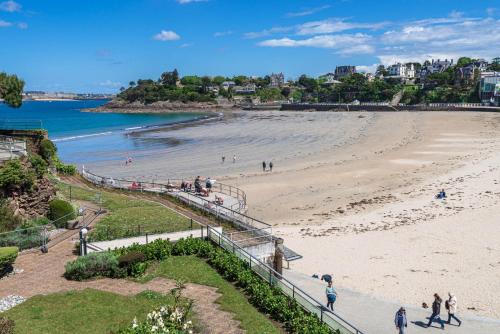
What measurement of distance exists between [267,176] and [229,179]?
12.4 ft

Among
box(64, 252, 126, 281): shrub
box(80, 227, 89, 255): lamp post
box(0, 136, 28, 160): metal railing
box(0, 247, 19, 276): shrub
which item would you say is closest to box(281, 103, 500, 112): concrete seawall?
box(0, 136, 28, 160): metal railing

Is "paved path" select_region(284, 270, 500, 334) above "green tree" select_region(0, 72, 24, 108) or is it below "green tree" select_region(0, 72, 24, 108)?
below

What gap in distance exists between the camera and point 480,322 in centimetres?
1489

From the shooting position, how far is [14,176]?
1848 cm

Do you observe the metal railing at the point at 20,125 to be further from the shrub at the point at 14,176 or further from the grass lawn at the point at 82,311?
the grass lawn at the point at 82,311

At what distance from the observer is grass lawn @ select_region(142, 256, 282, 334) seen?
12359 millimetres

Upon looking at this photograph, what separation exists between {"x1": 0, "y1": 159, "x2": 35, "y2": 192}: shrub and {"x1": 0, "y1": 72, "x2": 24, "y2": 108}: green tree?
33.0ft

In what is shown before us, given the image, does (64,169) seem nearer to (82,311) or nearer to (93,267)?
(93,267)

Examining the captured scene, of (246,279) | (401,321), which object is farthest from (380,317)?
(246,279)

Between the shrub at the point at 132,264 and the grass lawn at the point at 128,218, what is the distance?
2577 millimetres

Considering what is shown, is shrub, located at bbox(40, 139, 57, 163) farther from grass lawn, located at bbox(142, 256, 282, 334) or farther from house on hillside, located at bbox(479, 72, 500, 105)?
house on hillside, located at bbox(479, 72, 500, 105)

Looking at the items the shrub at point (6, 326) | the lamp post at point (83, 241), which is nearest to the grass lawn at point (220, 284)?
the lamp post at point (83, 241)

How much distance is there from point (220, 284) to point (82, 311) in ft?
14.5

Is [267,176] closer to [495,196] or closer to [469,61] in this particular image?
[495,196]
